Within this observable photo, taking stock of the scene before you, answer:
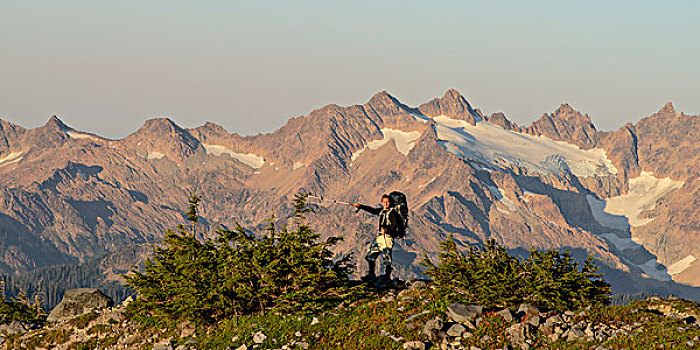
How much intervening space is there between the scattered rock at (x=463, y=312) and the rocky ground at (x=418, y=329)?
0.12 feet

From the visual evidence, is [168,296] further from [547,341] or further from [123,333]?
[547,341]

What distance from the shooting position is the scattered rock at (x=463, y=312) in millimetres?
24891

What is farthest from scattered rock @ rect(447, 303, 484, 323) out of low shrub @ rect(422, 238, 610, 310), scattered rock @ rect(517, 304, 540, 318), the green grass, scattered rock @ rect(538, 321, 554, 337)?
scattered rock @ rect(538, 321, 554, 337)

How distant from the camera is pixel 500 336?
23.5 m

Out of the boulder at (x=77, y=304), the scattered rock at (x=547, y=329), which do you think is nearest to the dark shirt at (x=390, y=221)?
the scattered rock at (x=547, y=329)

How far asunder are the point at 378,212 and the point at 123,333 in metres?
12.1

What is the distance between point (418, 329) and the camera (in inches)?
981

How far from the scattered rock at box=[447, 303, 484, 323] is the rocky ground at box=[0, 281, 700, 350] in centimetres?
4

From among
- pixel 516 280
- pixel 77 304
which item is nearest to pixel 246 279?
pixel 516 280

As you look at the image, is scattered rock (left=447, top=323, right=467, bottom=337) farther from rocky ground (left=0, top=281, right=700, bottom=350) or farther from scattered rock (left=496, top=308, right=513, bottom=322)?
scattered rock (left=496, top=308, right=513, bottom=322)

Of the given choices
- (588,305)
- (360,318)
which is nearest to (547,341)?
(588,305)

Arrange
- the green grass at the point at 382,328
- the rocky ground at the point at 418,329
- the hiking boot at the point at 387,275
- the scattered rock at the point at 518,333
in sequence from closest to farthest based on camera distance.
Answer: the green grass at the point at 382,328 < the rocky ground at the point at 418,329 < the scattered rock at the point at 518,333 < the hiking boot at the point at 387,275

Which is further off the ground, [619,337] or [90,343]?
[90,343]

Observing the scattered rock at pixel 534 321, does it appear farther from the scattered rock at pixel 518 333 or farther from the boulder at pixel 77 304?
the boulder at pixel 77 304
